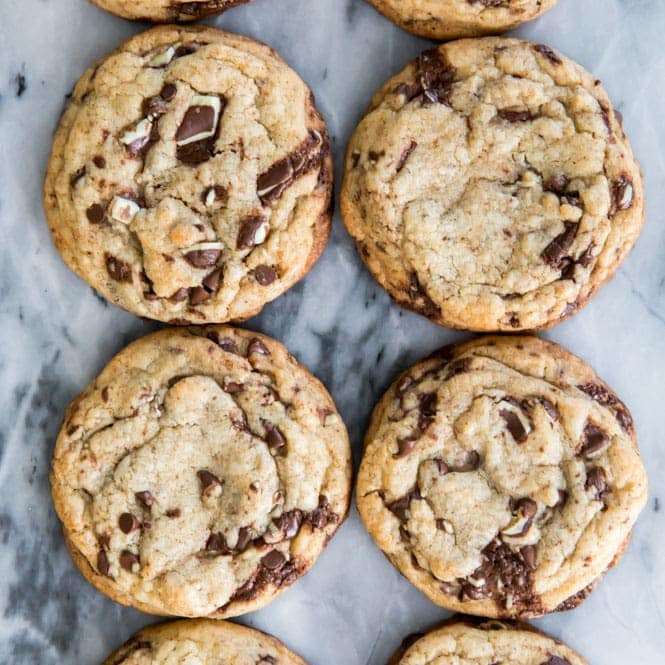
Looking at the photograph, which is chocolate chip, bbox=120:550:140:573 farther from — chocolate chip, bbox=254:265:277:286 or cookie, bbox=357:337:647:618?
chocolate chip, bbox=254:265:277:286

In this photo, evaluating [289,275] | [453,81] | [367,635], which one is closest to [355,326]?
[289,275]

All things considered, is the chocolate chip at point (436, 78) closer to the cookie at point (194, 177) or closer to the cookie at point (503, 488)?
the cookie at point (194, 177)

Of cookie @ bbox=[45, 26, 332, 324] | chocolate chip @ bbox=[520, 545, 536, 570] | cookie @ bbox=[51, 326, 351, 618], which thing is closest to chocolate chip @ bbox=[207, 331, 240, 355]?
cookie @ bbox=[51, 326, 351, 618]

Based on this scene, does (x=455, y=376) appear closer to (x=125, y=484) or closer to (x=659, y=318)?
(x=659, y=318)

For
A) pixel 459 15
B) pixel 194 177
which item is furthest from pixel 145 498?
pixel 459 15

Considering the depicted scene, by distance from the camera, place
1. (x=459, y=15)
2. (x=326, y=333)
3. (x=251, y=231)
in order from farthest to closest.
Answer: (x=326, y=333) < (x=459, y=15) < (x=251, y=231)

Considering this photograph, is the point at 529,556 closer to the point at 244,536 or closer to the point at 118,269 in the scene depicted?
the point at 244,536
